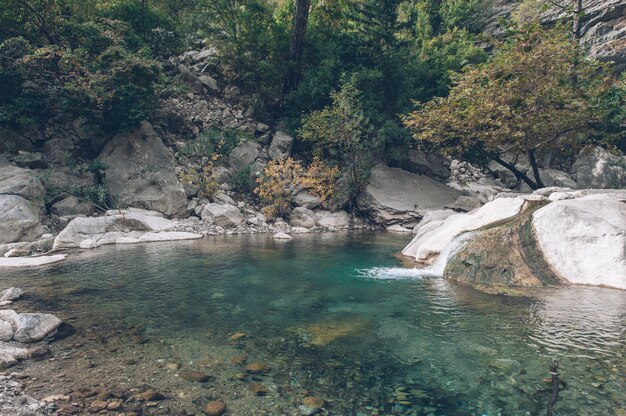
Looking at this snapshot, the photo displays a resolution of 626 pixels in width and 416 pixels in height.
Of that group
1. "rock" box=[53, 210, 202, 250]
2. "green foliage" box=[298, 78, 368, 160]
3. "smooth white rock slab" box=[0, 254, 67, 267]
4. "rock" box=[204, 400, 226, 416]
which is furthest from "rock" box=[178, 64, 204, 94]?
"rock" box=[204, 400, 226, 416]

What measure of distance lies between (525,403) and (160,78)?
76.1 ft

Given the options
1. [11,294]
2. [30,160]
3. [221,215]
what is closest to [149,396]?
[11,294]

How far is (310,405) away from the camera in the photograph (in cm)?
493

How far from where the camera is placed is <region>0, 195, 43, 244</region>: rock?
51.5ft

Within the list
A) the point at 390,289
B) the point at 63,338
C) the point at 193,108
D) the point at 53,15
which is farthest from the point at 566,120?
the point at 53,15

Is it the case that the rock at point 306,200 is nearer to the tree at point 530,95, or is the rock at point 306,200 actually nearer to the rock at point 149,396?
the tree at point 530,95

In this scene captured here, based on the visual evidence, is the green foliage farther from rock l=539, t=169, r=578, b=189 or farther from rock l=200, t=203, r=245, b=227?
rock l=539, t=169, r=578, b=189

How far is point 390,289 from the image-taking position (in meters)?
10.5

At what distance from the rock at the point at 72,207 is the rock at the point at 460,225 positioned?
15840 millimetres

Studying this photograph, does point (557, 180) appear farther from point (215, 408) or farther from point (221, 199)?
point (215, 408)

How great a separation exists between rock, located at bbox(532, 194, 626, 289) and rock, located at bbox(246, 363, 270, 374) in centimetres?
884

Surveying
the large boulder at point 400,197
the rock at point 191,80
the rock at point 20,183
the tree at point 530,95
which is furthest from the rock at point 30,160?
the tree at point 530,95

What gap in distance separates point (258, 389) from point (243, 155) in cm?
2131

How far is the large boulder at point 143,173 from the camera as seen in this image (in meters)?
20.8
